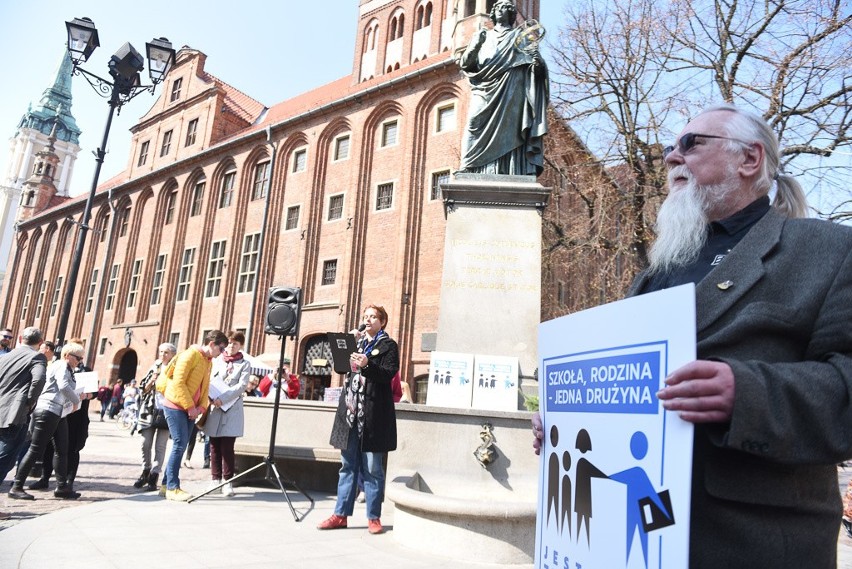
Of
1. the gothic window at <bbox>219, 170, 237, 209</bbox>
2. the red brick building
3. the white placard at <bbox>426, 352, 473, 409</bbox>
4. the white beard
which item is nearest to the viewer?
the white beard

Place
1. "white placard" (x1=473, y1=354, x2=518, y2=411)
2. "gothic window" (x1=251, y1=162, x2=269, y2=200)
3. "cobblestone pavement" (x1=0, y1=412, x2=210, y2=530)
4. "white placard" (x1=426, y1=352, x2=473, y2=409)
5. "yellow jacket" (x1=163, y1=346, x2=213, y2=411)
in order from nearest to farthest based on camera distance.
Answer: "white placard" (x1=473, y1=354, x2=518, y2=411), "white placard" (x1=426, y1=352, x2=473, y2=409), "cobblestone pavement" (x1=0, y1=412, x2=210, y2=530), "yellow jacket" (x1=163, y1=346, x2=213, y2=411), "gothic window" (x1=251, y1=162, x2=269, y2=200)

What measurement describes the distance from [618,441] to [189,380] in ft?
19.0

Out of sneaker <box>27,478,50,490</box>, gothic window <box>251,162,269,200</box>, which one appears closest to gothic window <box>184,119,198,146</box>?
gothic window <box>251,162,269,200</box>

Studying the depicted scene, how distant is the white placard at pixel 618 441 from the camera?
113cm

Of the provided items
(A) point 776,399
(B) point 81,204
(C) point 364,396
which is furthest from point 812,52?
Answer: (B) point 81,204

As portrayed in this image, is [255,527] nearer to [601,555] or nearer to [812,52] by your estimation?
[601,555]

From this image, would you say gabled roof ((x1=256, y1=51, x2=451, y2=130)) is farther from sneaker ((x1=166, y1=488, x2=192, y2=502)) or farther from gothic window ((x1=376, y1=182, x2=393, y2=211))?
sneaker ((x1=166, y1=488, x2=192, y2=502))

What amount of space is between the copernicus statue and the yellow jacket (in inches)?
146

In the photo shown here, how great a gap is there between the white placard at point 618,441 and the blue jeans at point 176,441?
5.33m

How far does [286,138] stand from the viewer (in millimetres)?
26688

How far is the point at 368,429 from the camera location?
185 inches

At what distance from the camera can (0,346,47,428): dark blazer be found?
5.38 meters

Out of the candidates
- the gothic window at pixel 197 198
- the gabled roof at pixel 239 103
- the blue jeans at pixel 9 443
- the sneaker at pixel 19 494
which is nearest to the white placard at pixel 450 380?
the blue jeans at pixel 9 443

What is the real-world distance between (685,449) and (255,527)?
452cm
